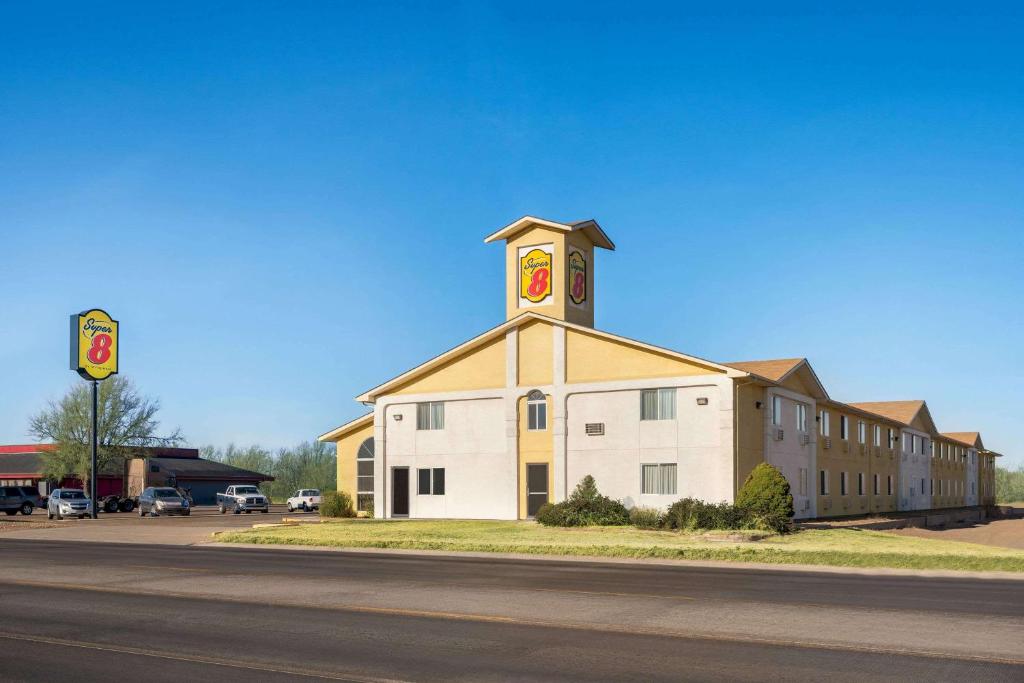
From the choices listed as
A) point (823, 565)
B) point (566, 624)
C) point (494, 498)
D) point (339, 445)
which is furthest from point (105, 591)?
point (339, 445)

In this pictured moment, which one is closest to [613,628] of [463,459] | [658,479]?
[658,479]

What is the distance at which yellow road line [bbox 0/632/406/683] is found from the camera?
9680 millimetres

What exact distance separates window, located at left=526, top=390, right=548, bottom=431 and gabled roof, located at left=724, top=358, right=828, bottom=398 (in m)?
7.90

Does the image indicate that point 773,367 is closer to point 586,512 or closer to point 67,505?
Answer: point 586,512

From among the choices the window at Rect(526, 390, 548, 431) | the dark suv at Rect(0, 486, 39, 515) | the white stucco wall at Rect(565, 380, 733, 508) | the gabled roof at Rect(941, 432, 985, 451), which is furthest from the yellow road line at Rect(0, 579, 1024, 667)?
the gabled roof at Rect(941, 432, 985, 451)

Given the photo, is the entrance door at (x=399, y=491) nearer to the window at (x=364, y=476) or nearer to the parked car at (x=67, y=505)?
the window at (x=364, y=476)

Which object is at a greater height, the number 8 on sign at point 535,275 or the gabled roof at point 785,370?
the number 8 on sign at point 535,275

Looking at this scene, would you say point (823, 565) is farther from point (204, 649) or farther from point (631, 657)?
point (204, 649)

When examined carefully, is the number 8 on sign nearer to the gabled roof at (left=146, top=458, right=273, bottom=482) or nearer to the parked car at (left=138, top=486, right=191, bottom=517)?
the parked car at (left=138, top=486, right=191, bottom=517)

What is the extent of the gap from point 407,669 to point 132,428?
247 feet

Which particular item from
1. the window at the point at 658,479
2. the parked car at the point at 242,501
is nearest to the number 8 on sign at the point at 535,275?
the window at the point at 658,479

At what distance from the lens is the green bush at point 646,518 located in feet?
120

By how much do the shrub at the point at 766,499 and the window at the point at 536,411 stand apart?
9.48m

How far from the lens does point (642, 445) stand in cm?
4050
